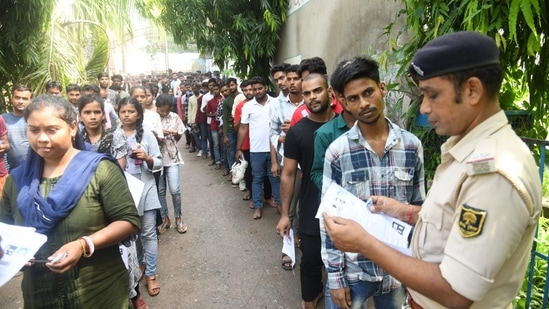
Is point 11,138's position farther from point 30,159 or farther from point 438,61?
point 438,61

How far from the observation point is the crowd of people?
0.91 m

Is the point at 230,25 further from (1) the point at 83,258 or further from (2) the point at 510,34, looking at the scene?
(1) the point at 83,258

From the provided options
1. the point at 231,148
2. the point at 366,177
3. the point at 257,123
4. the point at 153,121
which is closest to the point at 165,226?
the point at 153,121

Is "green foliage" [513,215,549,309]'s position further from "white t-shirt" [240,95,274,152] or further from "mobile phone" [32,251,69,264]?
"white t-shirt" [240,95,274,152]

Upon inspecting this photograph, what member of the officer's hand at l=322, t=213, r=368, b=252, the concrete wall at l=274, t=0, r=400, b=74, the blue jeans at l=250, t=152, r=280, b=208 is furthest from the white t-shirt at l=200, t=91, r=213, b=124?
the officer's hand at l=322, t=213, r=368, b=252

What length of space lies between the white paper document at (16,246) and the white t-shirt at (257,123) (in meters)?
3.60

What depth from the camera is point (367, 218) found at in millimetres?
1486

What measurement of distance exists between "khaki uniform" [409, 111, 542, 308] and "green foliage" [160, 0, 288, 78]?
→ 250 inches

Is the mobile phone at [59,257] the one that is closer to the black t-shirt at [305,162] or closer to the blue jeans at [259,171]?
the black t-shirt at [305,162]

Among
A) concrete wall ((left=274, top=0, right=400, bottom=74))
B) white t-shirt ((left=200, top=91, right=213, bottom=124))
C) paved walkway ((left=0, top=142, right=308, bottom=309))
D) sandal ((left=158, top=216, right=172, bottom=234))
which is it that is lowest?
paved walkway ((left=0, top=142, right=308, bottom=309))

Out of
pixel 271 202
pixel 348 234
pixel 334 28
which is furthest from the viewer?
pixel 271 202

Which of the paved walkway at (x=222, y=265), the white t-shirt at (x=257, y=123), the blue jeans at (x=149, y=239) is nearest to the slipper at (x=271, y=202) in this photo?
the paved walkway at (x=222, y=265)

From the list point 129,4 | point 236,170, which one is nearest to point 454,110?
point 236,170

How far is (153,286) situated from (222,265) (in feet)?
A: 2.47
